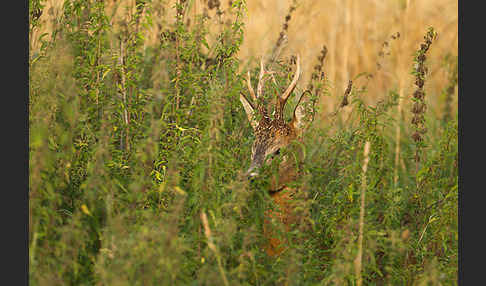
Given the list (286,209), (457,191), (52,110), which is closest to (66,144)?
(52,110)

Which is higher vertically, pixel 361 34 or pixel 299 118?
pixel 361 34

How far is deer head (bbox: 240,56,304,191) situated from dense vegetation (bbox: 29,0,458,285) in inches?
5.8

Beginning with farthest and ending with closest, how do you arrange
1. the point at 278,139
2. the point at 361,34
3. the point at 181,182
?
the point at 361,34 < the point at 278,139 < the point at 181,182

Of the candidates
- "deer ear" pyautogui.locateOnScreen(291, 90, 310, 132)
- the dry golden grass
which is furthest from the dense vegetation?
the dry golden grass

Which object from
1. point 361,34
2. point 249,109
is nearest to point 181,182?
point 249,109

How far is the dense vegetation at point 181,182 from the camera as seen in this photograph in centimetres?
317

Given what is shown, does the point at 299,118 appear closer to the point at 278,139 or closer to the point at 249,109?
the point at 278,139

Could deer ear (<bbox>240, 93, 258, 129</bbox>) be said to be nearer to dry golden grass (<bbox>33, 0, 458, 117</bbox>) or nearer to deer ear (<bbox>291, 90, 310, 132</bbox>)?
deer ear (<bbox>291, 90, 310, 132</bbox>)

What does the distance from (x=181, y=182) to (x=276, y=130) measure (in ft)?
2.77

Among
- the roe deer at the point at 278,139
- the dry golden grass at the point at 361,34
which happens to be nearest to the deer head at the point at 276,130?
the roe deer at the point at 278,139

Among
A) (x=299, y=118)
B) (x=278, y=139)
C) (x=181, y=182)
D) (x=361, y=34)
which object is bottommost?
(x=181, y=182)

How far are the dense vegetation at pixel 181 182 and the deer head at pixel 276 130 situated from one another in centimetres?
15

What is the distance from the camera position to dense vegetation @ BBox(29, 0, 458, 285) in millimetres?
3174

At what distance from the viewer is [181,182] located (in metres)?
4.11
